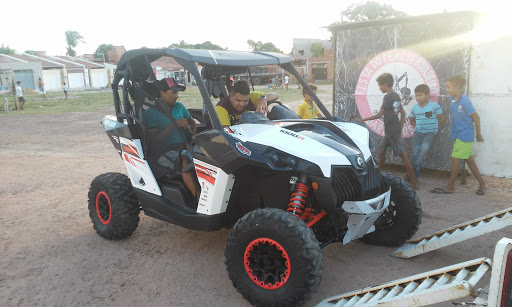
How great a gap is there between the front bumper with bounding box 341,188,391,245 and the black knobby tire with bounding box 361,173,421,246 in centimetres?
49

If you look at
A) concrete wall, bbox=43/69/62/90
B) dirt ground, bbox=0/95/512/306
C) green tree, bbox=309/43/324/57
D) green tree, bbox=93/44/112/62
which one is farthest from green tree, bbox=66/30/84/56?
dirt ground, bbox=0/95/512/306

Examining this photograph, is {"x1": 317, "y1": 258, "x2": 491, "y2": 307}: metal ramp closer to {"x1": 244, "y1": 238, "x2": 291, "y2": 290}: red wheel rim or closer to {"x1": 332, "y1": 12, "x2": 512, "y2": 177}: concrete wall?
{"x1": 244, "y1": 238, "x2": 291, "y2": 290}: red wheel rim

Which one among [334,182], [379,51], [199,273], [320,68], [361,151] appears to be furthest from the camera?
[320,68]

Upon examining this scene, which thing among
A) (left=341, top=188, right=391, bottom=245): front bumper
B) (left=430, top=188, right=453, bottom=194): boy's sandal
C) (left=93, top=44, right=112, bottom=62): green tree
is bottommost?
(left=430, top=188, right=453, bottom=194): boy's sandal

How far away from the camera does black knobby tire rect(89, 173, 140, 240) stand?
470cm

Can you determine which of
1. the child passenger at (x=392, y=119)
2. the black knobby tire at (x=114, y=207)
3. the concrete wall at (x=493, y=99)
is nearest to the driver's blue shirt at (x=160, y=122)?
the black knobby tire at (x=114, y=207)

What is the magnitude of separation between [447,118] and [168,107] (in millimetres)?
4736

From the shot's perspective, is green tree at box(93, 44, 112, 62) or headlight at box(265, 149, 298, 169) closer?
headlight at box(265, 149, 298, 169)

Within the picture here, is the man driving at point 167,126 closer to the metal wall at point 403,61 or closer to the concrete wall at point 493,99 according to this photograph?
the metal wall at point 403,61

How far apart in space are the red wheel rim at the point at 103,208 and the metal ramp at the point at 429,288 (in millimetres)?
2882

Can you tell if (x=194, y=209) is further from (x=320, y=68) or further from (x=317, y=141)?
(x=320, y=68)

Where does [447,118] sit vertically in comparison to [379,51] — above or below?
below

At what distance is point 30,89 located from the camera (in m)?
44.8

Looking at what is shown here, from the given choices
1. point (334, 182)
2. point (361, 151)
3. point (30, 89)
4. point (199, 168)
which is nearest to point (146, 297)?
point (199, 168)
